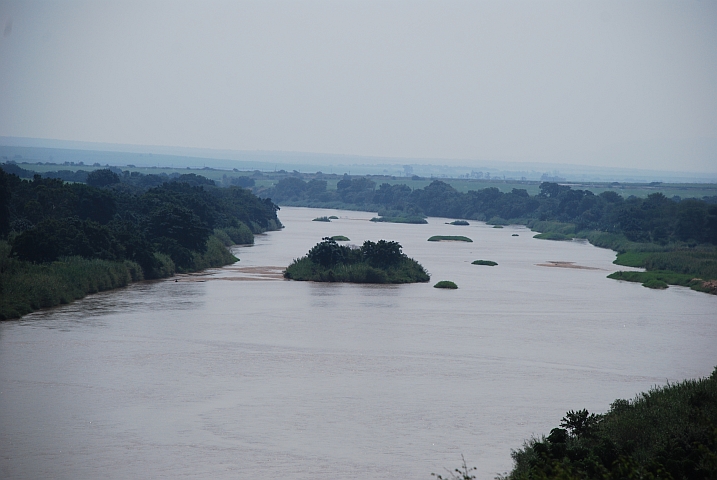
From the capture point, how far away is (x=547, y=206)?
375 ft

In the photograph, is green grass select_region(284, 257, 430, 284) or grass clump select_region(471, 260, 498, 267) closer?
green grass select_region(284, 257, 430, 284)

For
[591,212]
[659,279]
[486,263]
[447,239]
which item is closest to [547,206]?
[591,212]

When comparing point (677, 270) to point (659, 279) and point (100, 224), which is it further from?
point (100, 224)

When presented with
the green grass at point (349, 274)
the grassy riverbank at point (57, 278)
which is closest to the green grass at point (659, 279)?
the green grass at point (349, 274)

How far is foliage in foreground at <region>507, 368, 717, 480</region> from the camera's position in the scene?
13.3m

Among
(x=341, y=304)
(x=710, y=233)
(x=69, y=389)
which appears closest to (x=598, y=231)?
(x=710, y=233)

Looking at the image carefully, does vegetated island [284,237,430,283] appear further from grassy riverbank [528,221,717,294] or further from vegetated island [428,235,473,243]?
vegetated island [428,235,473,243]

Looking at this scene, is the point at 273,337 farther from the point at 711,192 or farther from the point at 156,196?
the point at 711,192

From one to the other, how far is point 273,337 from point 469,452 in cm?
1330

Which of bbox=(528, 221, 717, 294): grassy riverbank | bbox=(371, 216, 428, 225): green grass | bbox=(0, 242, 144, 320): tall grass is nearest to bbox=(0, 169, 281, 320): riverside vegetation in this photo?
bbox=(0, 242, 144, 320): tall grass

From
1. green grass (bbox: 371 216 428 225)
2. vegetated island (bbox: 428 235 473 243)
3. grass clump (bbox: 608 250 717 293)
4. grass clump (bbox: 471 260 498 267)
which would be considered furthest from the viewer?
green grass (bbox: 371 216 428 225)

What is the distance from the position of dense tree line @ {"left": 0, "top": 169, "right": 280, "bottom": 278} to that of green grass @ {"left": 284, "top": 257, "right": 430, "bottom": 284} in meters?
6.65

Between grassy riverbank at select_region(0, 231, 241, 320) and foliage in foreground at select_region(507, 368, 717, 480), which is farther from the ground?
foliage in foreground at select_region(507, 368, 717, 480)

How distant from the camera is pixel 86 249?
4078 centimetres
